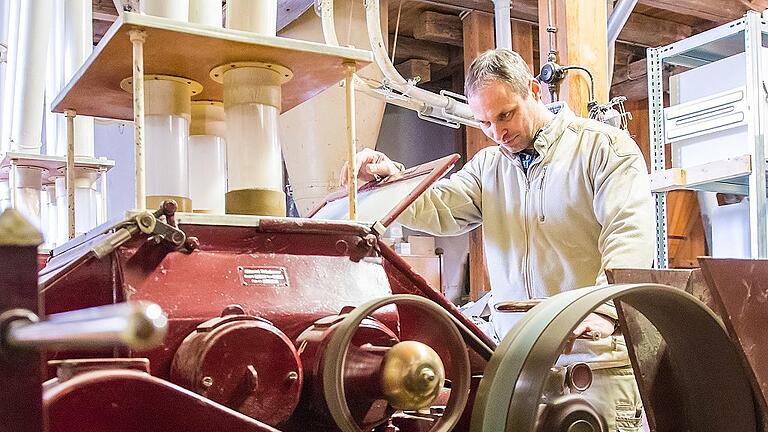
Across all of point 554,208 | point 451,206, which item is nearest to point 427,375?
point 554,208

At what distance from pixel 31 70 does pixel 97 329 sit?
7.09 feet

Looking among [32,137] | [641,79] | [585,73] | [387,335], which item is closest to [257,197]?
[387,335]

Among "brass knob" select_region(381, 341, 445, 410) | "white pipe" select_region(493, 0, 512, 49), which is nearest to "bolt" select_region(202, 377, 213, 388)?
"brass knob" select_region(381, 341, 445, 410)

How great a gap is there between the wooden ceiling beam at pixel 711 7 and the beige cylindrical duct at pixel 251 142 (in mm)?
3581

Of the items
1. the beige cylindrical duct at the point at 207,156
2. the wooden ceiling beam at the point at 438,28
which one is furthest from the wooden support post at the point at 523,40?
the beige cylindrical duct at the point at 207,156

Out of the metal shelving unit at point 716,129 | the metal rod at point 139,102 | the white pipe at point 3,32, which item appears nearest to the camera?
the metal rod at point 139,102

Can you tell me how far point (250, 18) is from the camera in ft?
5.04

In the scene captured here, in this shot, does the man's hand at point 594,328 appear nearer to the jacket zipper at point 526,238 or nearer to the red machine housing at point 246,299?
the red machine housing at point 246,299

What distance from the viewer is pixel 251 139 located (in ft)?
4.86

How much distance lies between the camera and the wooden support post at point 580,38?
328 cm

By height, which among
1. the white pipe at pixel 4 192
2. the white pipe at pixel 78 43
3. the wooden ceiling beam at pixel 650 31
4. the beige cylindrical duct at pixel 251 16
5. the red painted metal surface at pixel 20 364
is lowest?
the red painted metal surface at pixel 20 364

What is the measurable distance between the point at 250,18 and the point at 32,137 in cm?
114

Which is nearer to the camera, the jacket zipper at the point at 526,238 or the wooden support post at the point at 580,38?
the jacket zipper at the point at 526,238

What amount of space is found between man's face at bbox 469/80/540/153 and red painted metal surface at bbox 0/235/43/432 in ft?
5.68
